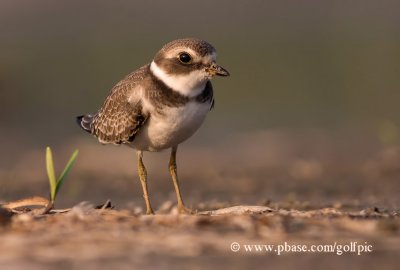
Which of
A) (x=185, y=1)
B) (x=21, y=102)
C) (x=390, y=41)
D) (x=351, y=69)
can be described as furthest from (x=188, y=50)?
(x=185, y=1)

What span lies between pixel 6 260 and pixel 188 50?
295cm

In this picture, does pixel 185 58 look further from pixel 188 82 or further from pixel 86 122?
pixel 86 122


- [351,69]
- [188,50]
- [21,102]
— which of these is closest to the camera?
[188,50]

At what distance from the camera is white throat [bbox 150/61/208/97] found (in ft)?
23.3

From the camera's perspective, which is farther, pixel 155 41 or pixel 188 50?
pixel 155 41

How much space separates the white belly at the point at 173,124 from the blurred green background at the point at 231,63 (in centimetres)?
348

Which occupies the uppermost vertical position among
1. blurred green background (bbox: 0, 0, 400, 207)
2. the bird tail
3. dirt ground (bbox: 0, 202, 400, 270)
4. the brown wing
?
blurred green background (bbox: 0, 0, 400, 207)

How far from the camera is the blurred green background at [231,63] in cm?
1675

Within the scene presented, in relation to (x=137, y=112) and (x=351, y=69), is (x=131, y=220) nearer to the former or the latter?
(x=137, y=112)

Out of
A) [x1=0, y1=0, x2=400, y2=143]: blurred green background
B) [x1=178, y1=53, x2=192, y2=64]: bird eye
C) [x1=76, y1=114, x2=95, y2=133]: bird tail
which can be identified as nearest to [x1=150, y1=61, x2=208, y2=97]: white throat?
[x1=178, y1=53, x2=192, y2=64]: bird eye

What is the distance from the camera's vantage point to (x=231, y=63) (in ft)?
86.4

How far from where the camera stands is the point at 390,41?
26656 mm

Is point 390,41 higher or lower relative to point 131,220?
higher

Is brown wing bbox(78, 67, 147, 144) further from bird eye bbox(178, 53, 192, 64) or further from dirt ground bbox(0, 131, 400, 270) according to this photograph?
dirt ground bbox(0, 131, 400, 270)
